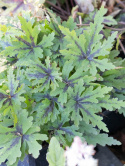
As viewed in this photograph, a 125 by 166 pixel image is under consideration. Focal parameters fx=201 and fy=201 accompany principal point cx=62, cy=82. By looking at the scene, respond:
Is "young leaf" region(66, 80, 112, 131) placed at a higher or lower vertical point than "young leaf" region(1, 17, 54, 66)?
lower

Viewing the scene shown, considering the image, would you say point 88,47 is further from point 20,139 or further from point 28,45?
point 20,139

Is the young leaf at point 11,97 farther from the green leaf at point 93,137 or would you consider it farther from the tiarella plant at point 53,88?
the green leaf at point 93,137

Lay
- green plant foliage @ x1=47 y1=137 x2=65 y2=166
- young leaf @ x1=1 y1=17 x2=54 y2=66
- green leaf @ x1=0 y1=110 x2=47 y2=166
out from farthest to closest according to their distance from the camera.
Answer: young leaf @ x1=1 y1=17 x2=54 y2=66, green leaf @ x1=0 y1=110 x2=47 y2=166, green plant foliage @ x1=47 y1=137 x2=65 y2=166

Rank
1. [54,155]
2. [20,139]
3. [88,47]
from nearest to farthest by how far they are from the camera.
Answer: [54,155] < [20,139] < [88,47]

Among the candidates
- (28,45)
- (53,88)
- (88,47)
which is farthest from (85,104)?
(28,45)

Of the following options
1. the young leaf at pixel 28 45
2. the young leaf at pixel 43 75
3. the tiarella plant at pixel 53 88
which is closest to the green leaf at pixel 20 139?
the tiarella plant at pixel 53 88

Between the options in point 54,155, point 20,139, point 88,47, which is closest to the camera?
point 54,155

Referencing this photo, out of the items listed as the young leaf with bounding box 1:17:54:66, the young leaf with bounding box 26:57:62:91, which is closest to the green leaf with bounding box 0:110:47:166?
the young leaf with bounding box 26:57:62:91

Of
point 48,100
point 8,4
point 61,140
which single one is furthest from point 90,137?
point 8,4

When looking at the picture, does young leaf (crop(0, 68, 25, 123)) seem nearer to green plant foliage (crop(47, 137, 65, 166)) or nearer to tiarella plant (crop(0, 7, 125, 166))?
tiarella plant (crop(0, 7, 125, 166))

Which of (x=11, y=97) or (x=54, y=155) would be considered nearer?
(x=54, y=155)
